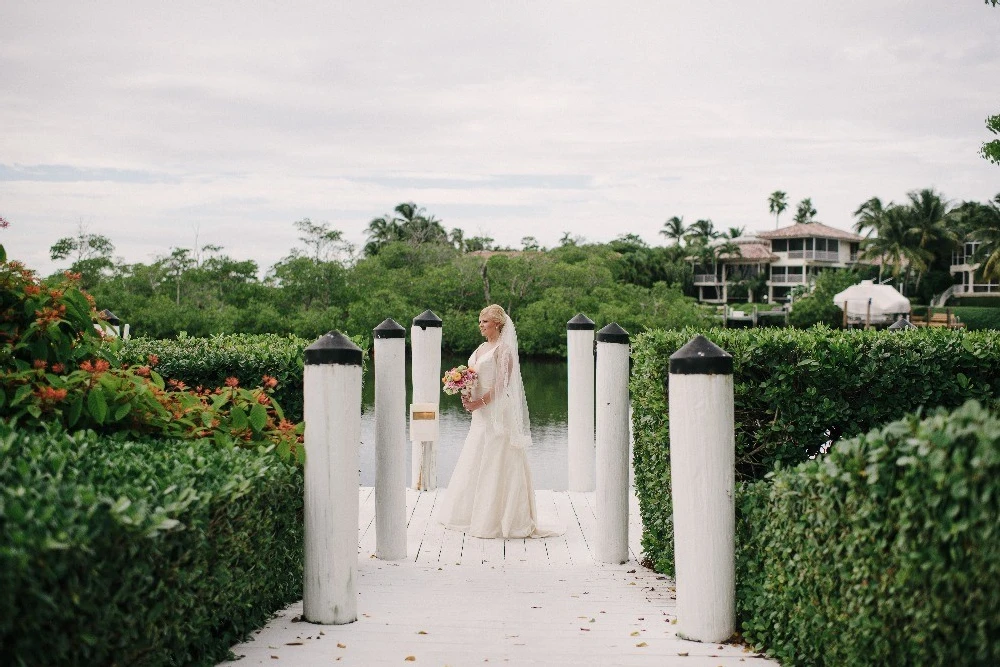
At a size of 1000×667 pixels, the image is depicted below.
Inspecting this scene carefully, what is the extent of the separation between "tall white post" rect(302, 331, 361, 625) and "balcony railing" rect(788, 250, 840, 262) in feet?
250

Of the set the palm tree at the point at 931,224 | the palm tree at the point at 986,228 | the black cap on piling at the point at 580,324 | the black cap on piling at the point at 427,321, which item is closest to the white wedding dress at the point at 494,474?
the black cap on piling at the point at 427,321

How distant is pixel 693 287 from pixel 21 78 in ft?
210

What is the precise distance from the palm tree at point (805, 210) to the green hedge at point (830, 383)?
310 feet

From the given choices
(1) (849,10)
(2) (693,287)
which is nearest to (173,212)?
(1) (849,10)

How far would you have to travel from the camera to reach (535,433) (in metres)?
18.8

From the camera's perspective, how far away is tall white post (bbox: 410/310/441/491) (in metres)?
8.79

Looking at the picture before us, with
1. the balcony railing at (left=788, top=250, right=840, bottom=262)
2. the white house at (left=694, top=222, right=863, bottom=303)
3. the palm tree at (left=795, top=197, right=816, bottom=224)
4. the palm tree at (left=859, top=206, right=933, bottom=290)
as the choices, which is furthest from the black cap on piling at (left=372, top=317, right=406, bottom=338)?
the palm tree at (left=795, top=197, right=816, bottom=224)

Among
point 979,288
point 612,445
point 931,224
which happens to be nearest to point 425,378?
point 612,445

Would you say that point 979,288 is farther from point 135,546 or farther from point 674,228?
point 135,546

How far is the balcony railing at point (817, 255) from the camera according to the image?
249 feet

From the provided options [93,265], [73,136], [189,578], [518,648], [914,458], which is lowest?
[518,648]

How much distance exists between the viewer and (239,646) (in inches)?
164

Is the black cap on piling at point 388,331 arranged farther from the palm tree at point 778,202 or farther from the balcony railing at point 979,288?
the palm tree at point 778,202

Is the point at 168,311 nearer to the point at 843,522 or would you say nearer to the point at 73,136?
the point at 73,136
